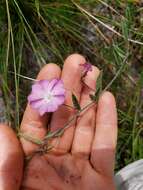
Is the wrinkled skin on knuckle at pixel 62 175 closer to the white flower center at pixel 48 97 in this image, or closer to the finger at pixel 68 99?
the finger at pixel 68 99

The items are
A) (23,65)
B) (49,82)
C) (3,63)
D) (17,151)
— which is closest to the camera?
(17,151)

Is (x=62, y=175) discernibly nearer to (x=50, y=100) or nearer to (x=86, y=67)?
(x=50, y=100)

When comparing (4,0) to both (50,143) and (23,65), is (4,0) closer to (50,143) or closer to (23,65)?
(23,65)

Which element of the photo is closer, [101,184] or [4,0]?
[101,184]

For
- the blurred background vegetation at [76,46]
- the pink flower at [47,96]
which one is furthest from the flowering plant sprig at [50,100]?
the blurred background vegetation at [76,46]

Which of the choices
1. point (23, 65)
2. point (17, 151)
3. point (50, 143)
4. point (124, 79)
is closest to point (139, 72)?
point (124, 79)

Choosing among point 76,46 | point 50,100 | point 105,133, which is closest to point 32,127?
point 50,100

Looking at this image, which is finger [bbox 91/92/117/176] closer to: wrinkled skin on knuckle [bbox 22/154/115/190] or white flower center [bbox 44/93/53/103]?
wrinkled skin on knuckle [bbox 22/154/115/190]
